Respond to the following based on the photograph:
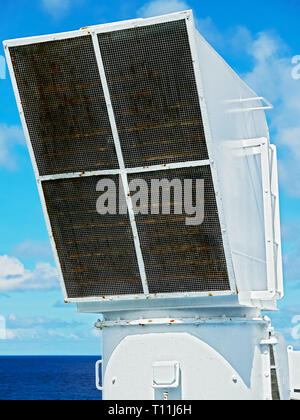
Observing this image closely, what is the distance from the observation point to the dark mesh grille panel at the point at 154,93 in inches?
459

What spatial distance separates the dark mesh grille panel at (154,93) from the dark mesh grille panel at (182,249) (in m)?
0.45

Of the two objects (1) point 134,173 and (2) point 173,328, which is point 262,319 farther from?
(1) point 134,173

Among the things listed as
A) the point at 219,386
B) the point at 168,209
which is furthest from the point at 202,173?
the point at 219,386

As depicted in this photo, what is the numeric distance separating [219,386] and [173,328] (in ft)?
4.24

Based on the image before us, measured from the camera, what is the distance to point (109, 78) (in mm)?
12094

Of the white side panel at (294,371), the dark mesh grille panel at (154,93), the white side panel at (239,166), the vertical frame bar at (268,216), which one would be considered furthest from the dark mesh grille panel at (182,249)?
the white side panel at (294,371)

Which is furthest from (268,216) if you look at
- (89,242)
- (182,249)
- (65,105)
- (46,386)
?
(46,386)

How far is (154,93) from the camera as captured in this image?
1198 centimetres

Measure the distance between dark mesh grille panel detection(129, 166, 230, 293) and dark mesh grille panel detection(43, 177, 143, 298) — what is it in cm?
35

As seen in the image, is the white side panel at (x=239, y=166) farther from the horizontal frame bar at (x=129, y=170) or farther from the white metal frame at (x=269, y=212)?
the horizontal frame bar at (x=129, y=170)

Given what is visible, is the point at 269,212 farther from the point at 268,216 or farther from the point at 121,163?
the point at 121,163

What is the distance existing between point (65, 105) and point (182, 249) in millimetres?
3215

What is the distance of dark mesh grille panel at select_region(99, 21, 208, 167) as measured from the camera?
11656mm

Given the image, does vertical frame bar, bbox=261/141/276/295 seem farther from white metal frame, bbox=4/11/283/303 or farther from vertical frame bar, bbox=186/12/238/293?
vertical frame bar, bbox=186/12/238/293
